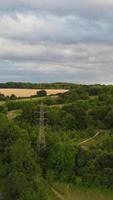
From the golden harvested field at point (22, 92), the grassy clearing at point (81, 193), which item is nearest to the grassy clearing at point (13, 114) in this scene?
the golden harvested field at point (22, 92)

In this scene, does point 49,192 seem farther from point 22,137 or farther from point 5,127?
point 5,127

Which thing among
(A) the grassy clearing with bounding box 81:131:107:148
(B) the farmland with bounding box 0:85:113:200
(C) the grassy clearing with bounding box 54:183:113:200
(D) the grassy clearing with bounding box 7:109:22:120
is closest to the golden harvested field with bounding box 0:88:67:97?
(D) the grassy clearing with bounding box 7:109:22:120

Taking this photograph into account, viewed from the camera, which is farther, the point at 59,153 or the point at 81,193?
the point at 59,153

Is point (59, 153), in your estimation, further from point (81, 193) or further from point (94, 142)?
point (94, 142)

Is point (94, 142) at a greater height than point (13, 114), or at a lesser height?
lesser

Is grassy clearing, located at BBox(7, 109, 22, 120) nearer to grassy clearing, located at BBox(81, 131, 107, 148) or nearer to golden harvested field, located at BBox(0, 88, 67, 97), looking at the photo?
grassy clearing, located at BBox(81, 131, 107, 148)

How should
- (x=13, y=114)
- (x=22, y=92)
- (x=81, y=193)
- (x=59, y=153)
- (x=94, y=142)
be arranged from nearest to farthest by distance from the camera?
(x=81, y=193) < (x=59, y=153) < (x=94, y=142) < (x=13, y=114) < (x=22, y=92)

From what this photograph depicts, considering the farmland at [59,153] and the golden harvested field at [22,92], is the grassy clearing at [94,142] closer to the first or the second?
the farmland at [59,153]

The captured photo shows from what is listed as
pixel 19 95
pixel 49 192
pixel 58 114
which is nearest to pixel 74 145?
pixel 49 192

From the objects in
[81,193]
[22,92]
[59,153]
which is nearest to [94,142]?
[59,153]
